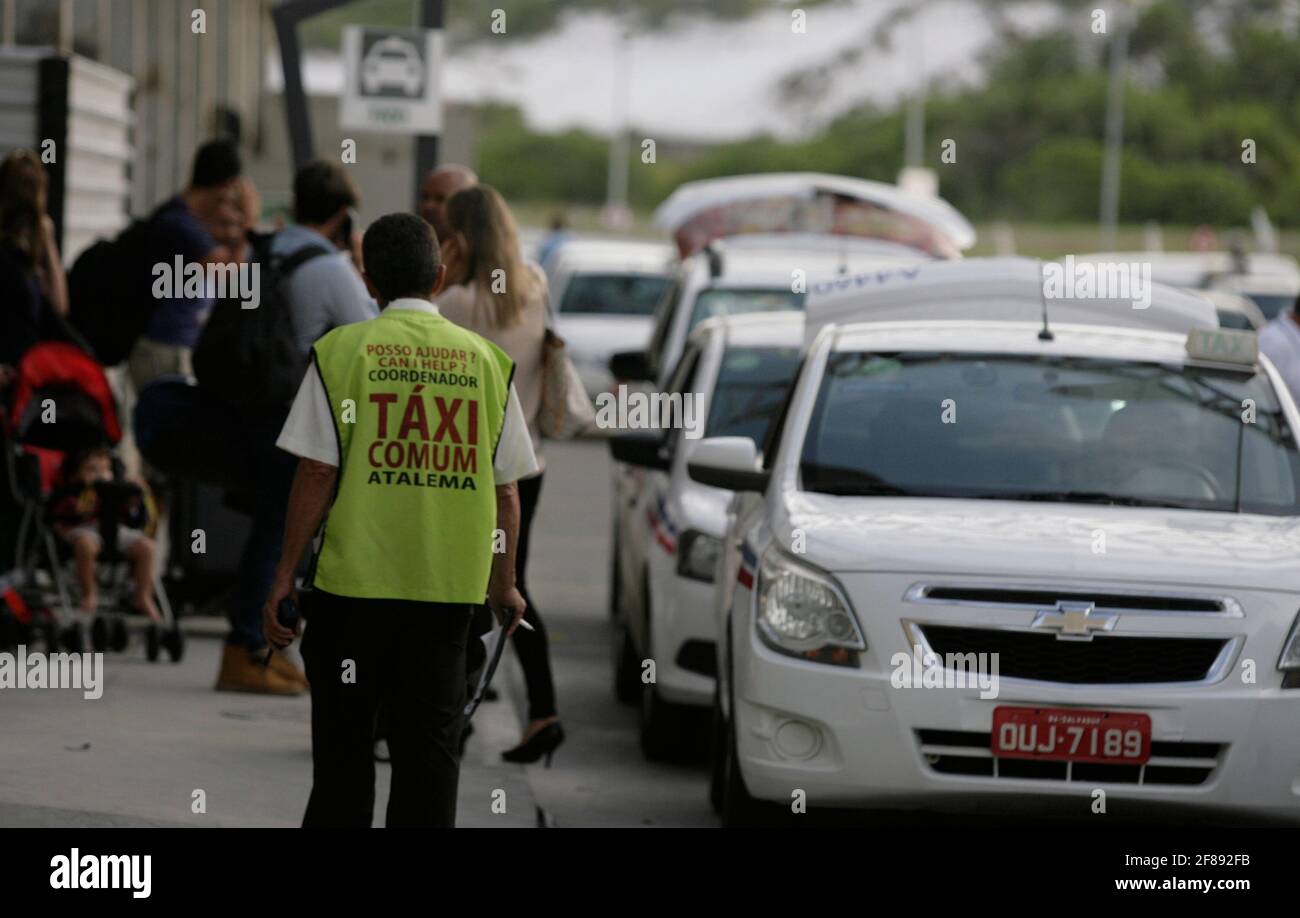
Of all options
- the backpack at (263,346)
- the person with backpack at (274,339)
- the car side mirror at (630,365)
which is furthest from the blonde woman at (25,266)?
the car side mirror at (630,365)

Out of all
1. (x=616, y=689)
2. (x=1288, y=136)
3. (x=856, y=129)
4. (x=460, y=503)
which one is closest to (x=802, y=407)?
(x=460, y=503)

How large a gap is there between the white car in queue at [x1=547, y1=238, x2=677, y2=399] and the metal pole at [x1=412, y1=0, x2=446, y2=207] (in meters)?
12.9

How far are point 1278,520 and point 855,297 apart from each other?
86.7 inches

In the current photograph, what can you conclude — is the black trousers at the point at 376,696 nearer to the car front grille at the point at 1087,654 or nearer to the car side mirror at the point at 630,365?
the car front grille at the point at 1087,654

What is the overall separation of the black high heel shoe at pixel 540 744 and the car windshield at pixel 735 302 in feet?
17.4

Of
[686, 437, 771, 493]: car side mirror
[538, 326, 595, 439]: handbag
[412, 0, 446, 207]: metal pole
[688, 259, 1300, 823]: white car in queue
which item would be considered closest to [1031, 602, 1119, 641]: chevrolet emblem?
[688, 259, 1300, 823]: white car in queue

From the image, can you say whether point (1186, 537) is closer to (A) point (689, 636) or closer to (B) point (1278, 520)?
(B) point (1278, 520)

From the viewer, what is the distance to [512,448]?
5.83m

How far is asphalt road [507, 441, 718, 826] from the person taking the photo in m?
8.59

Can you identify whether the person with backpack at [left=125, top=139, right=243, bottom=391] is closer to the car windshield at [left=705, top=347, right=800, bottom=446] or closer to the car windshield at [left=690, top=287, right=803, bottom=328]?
the car windshield at [left=705, top=347, right=800, bottom=446]

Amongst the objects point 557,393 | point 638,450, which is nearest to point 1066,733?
point 557,393

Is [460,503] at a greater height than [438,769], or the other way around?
[460,503]

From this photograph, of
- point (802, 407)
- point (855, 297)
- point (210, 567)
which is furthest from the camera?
point (210, 567)

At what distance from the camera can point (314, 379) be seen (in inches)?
223
